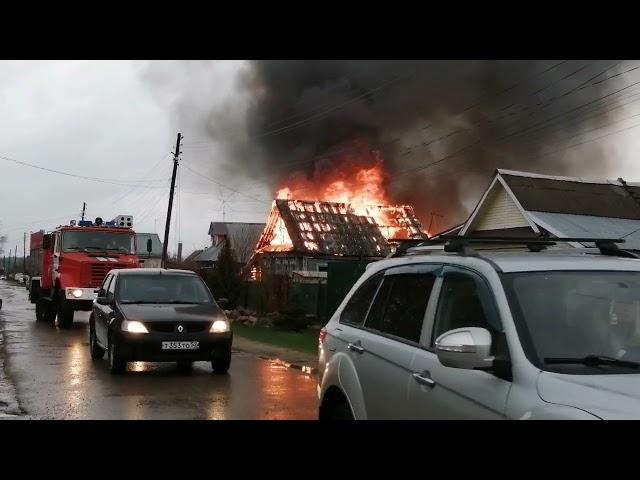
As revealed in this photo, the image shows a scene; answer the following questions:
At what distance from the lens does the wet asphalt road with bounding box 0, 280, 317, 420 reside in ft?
27.0

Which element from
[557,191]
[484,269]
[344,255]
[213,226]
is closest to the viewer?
[484,269]

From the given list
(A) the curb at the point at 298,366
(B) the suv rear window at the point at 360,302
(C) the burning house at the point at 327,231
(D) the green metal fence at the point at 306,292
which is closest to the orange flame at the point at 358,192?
(C) the burning house at the point at 327,231

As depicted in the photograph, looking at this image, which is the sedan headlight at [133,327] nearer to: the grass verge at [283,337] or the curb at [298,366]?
the curb at [298,366]

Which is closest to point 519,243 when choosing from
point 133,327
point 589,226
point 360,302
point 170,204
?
point 360,302

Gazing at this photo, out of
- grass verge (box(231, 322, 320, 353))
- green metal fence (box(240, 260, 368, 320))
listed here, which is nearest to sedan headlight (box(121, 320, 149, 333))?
grass verge (box(231, 322, 320, 353))

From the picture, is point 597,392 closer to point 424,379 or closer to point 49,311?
point 424,379

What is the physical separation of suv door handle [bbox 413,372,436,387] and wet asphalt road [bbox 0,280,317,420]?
444 centimetres

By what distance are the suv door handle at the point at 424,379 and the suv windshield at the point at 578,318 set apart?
22.6 inches

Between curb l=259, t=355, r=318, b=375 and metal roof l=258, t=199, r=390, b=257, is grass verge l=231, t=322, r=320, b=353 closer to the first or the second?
curb l=259, t=355, r=318, b=375
